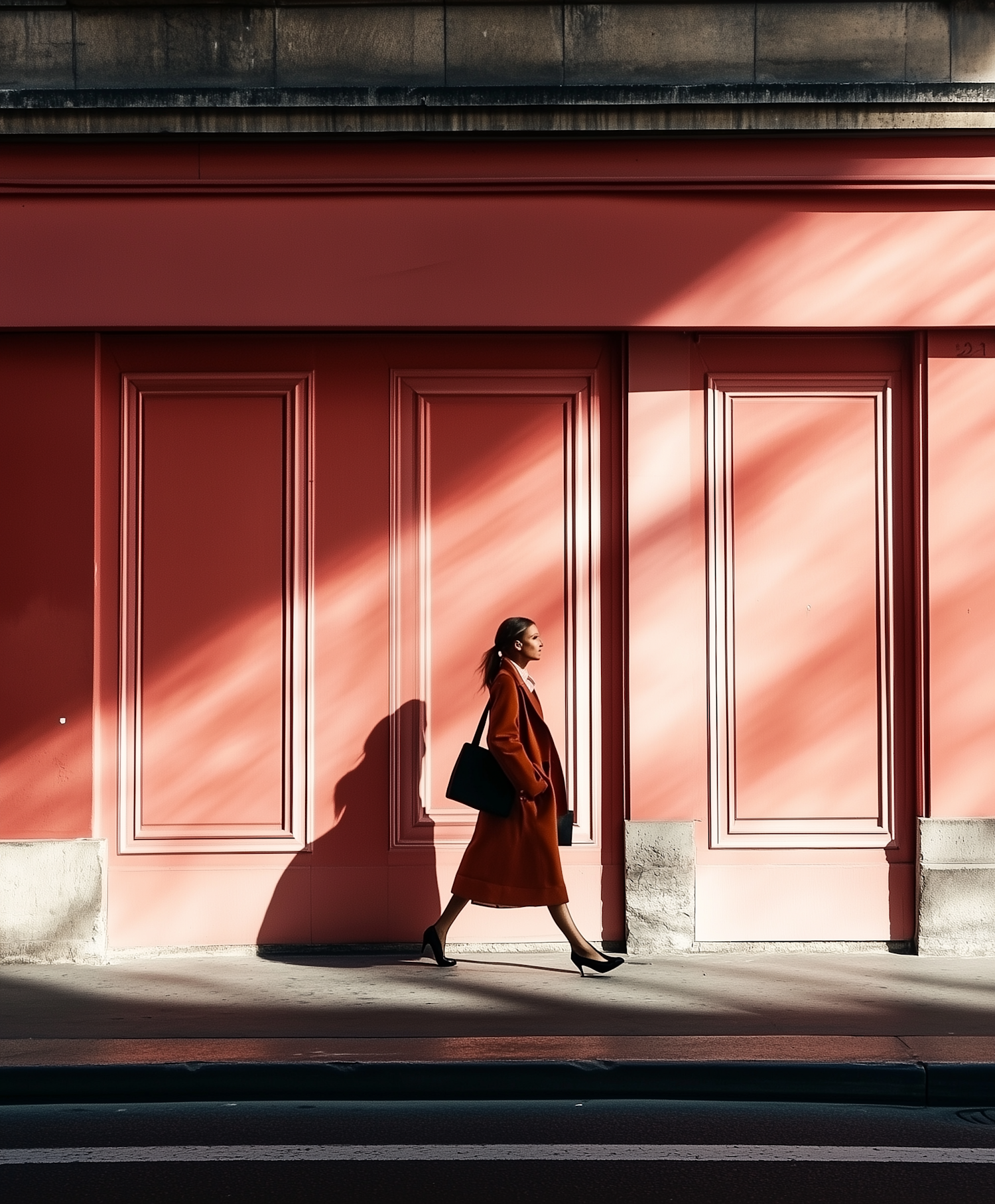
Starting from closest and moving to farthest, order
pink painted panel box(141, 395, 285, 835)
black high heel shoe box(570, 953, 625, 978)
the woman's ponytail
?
1. black high heel shoe box(570, 953, 625, 978)
2. the woman's ponytail
3. pink painted panel box(141, 395, 285, 835)

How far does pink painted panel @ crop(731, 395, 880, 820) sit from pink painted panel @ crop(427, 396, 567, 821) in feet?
3.54

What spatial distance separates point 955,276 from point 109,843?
589cm

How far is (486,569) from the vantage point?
805cm

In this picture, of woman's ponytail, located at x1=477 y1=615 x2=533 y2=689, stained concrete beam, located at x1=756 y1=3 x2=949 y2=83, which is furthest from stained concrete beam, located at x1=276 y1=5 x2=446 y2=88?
woman's ponytail, located at x1=477 y1=615 x2=533 y2=689

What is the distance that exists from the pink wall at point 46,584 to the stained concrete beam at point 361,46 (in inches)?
80.8

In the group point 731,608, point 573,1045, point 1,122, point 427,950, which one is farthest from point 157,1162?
point 1,122

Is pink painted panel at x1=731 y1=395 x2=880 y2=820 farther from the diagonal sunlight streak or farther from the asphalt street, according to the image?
the asphalt street

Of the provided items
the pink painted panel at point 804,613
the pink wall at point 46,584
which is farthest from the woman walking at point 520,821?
the pink wall at point 46,584

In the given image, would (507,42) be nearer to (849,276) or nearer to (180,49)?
(180,49)

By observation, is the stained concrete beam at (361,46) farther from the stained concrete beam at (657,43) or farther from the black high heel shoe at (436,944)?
the black high heel shoe at (436,944)

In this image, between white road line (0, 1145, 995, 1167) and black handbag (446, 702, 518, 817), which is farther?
black handbag (446, 702, 518, 817)

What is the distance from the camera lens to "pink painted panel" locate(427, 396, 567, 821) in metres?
8.05

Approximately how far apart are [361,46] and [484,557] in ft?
10.1

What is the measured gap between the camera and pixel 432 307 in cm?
782
